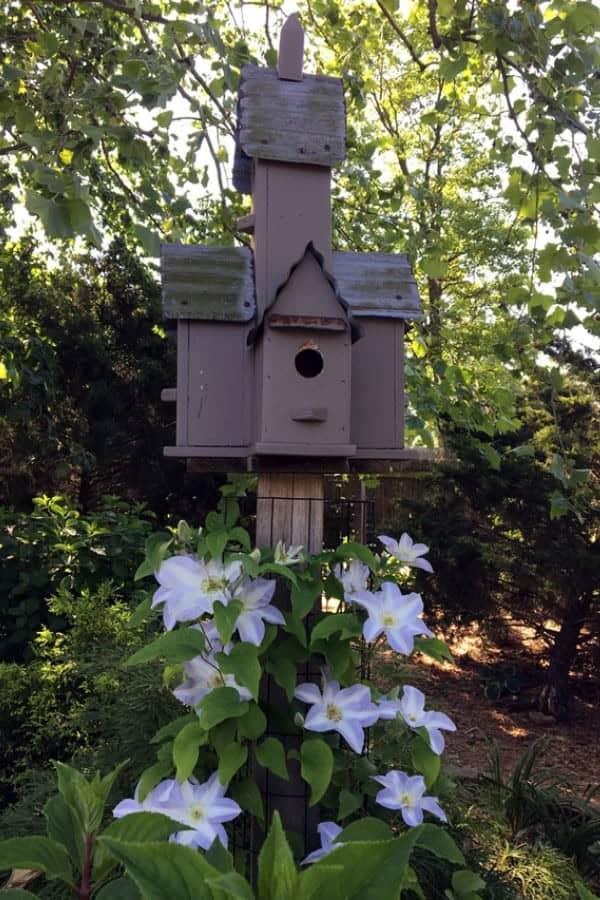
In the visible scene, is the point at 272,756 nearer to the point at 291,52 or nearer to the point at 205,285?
the point at 205,285

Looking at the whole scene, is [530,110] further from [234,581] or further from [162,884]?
[162,884]

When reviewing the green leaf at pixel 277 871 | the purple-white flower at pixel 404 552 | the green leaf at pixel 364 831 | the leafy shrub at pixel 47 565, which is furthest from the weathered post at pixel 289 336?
the leafy shrub at pixel 47 565

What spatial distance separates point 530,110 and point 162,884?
7.21ft

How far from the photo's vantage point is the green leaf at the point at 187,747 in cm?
109

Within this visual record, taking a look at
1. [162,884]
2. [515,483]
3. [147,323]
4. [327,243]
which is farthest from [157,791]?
[147,323]

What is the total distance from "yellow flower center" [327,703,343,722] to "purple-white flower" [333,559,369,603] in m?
0.20

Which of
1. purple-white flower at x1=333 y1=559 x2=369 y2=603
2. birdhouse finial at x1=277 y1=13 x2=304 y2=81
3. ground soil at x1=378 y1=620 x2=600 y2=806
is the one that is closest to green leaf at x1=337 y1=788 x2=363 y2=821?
purple-white flower at x1=333 y1=559 x2=369 y2=603

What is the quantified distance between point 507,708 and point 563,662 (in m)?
0.53

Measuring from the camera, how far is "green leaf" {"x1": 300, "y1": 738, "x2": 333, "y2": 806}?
1.17m

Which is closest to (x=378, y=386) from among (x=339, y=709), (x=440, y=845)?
(x=339, y=709)

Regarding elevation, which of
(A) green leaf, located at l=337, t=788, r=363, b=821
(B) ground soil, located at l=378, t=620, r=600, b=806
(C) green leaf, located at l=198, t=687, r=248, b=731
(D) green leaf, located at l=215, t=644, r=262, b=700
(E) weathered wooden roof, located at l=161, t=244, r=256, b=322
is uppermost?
(E) weathered wooden roof, located at l=161, t=244, r=256, b=322

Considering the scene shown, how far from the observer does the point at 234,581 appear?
123 cm

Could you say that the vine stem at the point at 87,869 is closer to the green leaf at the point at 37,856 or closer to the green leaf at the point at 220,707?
the green leaf at the point at 37,856

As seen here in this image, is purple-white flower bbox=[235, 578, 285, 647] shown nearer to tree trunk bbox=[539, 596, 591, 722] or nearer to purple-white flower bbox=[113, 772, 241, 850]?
purple-white flower bbox=[113, 772, 241, 850]
